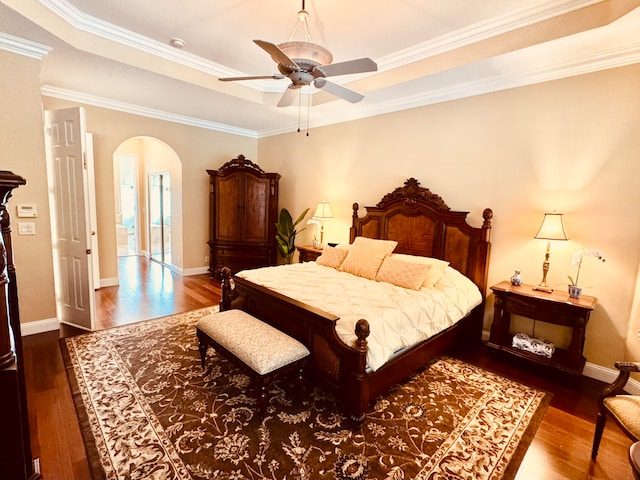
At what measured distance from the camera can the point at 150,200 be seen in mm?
7289

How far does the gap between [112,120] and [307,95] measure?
311 centimetres

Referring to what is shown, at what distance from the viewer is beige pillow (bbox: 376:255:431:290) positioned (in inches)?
123

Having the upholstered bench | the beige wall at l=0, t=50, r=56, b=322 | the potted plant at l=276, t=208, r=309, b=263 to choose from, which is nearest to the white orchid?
the upholstered bench

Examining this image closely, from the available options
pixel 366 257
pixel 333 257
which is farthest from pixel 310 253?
pixel 366 257

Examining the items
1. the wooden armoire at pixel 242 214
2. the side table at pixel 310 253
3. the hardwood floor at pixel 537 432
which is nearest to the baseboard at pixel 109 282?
the hardwood floor at pixel 537 432

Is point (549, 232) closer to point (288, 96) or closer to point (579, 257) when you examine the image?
point (579, 257)

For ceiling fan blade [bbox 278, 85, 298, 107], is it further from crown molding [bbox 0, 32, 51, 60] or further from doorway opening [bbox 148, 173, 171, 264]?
doorway opening [bbox 148, 173, 171, 264]

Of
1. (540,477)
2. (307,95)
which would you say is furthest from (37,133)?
(540,477)

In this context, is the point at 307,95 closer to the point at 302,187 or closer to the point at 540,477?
the point at 302,187

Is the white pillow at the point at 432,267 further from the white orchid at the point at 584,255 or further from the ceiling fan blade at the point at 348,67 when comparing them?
the ceiling fan blade at the point at 348,67

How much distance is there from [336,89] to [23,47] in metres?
3.01

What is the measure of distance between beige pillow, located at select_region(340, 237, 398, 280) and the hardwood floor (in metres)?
1.27

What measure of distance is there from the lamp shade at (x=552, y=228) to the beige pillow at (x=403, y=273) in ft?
3.47

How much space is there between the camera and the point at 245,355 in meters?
2.21
